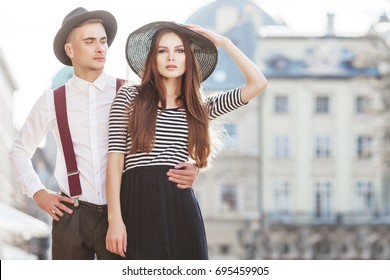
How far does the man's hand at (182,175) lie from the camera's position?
105 inches

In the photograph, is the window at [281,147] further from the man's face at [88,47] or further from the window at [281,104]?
the man's face at [88,47]

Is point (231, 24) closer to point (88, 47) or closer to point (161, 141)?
point (88, 47)

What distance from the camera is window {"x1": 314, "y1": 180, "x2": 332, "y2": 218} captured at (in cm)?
3139

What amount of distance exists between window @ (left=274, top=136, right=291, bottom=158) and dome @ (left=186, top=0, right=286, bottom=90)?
2.53 meters

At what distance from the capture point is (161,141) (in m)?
2.66

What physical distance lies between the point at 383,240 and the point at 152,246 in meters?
28.4

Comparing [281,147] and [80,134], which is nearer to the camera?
[80,134]

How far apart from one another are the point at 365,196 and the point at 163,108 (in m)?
29.0

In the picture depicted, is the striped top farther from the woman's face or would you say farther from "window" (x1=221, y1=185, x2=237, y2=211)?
"window" (x1=221, y1=185, x2=237, y2=211)

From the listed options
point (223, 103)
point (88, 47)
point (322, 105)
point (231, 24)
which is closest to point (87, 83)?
point (88, 47)

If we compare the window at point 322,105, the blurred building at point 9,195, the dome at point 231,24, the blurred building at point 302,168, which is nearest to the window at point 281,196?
the blurred building at point 302,168

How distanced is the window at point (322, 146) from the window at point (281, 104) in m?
1.10
